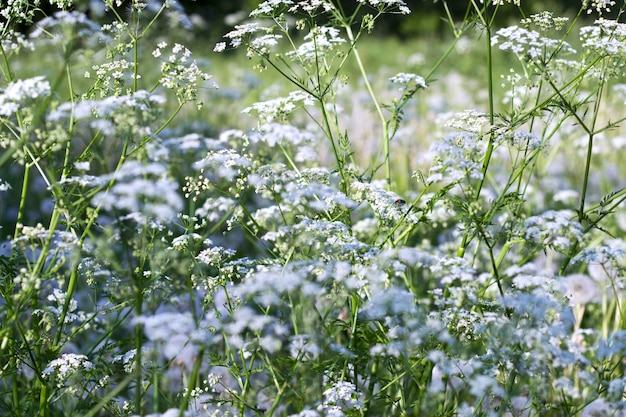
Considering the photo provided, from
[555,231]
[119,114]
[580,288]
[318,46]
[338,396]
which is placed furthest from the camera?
[580,288]

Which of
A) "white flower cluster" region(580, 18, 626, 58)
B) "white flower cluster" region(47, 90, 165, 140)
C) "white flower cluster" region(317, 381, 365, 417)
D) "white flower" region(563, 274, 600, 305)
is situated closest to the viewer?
"white flower cluster" region(47, 90, 165, 140)

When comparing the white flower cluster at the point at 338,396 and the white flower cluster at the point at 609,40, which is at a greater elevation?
the white flower cluster at the point at 609,40

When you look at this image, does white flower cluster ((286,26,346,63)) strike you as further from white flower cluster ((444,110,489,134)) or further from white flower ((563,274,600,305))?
white flower ((563,274,600,305))

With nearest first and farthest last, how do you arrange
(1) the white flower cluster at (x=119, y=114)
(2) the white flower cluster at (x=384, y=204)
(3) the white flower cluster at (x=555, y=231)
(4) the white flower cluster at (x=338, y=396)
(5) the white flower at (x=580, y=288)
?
(1) the white flower cluster at (x=119, y=114)
(4) the white flower cluster at (x=338, y=396)
(3) the white flower cluster at (x=555, y=231)
(2) the white flower cluster at (x=384, y=204)
(5) the white flower at (x=580, y=288)

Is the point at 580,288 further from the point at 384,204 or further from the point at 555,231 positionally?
the point at 384,204

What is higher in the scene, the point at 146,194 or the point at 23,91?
the point at 23,91

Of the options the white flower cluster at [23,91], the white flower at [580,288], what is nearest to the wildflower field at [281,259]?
the white flower cluster at [23,91]

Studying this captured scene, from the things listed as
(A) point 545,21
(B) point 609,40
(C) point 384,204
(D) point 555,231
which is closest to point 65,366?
(C) point 384,204

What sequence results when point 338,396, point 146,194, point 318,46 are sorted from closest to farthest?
point 146,194 → point 338,396 → point 318,46

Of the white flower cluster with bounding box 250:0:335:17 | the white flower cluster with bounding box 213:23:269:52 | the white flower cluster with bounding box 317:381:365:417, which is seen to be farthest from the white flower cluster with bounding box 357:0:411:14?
the white flower cluster with bounding box 317:381:365:417

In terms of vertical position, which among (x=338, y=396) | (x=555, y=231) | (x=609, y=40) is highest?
(x=609, y=40)

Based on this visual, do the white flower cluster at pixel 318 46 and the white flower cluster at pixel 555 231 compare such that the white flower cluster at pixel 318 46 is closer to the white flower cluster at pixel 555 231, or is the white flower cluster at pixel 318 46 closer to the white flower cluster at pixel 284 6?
the white flower cluster at pixel 284 6

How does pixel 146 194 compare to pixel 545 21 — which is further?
pixel 545 21

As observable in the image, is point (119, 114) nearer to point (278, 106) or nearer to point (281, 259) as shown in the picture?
point (281, 259)
